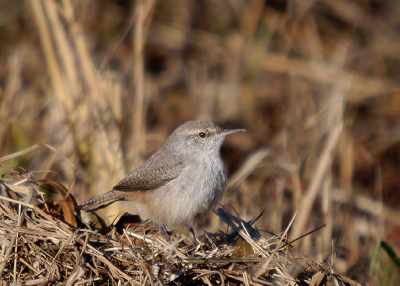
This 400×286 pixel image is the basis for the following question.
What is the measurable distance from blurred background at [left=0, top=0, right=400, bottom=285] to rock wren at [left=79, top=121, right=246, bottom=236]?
3.43 feet

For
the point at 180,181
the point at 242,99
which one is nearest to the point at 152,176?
the point at 180,181

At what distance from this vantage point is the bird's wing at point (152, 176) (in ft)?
15.5

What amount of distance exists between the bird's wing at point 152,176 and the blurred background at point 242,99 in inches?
43.5

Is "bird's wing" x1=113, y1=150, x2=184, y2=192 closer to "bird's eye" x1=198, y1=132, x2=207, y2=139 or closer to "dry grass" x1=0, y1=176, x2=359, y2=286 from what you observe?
"bird's eye" x1=198, y1=132, x2=207, y2=139

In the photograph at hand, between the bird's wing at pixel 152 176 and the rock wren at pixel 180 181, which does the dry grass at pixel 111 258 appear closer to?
the rock wren at pixel 180 181

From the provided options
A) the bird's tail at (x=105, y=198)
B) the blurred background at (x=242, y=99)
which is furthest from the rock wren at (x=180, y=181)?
the blurred background at (x=242, y=99)

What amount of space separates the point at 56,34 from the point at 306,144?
3.70m

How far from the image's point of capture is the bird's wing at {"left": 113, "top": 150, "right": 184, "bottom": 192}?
4723 mm

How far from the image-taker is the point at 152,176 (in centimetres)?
479

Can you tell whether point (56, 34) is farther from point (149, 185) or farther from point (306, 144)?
point (306, 144)

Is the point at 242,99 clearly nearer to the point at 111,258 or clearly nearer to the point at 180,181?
the point at 180,181

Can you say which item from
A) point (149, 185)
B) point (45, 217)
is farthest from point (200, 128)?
point (45, 217)

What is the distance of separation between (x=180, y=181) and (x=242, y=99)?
16.6 ft

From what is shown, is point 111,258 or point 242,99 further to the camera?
point 242,99
